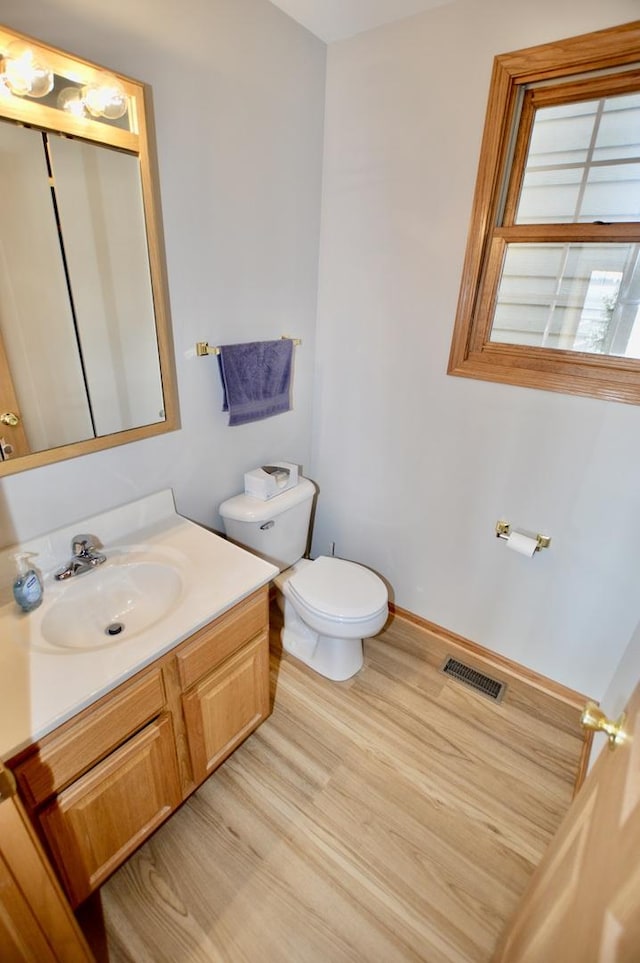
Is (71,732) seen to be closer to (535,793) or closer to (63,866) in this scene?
(63,866)

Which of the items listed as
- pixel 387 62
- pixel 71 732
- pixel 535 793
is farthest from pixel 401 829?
pixel 387 62

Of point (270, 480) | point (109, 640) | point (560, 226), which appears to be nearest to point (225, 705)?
point (109, 640)

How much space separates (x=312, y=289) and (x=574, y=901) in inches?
82.7

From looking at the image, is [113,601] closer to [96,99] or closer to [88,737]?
[88,737]

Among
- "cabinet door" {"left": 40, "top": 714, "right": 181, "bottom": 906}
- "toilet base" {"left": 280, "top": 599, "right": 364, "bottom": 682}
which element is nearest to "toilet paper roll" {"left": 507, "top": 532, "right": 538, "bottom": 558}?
"toilet base" {"left": 280, "top": 599, "right": 364, "bottom": 682}

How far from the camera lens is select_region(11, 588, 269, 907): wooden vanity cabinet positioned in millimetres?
975

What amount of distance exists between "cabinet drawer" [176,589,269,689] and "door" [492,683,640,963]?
2.95 feet

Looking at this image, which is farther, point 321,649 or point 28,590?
point 321,649

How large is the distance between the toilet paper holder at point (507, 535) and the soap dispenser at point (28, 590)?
1.65m

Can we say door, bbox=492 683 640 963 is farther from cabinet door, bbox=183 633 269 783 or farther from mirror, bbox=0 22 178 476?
mirror, bbox=0 22 178 476

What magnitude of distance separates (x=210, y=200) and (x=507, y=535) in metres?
1.70

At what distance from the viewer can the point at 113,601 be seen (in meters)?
1.33

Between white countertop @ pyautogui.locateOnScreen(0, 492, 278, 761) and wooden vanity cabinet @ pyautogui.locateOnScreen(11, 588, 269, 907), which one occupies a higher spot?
white countertop @ pyautogui.locateOnScreen(0, 492, 278, 761)

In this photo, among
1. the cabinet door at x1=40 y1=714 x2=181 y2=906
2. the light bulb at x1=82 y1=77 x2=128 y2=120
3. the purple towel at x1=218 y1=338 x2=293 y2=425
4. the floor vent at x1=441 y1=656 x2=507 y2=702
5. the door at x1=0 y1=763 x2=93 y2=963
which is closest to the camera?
the door at x1=0 y1=763 x2=93 y2=963
